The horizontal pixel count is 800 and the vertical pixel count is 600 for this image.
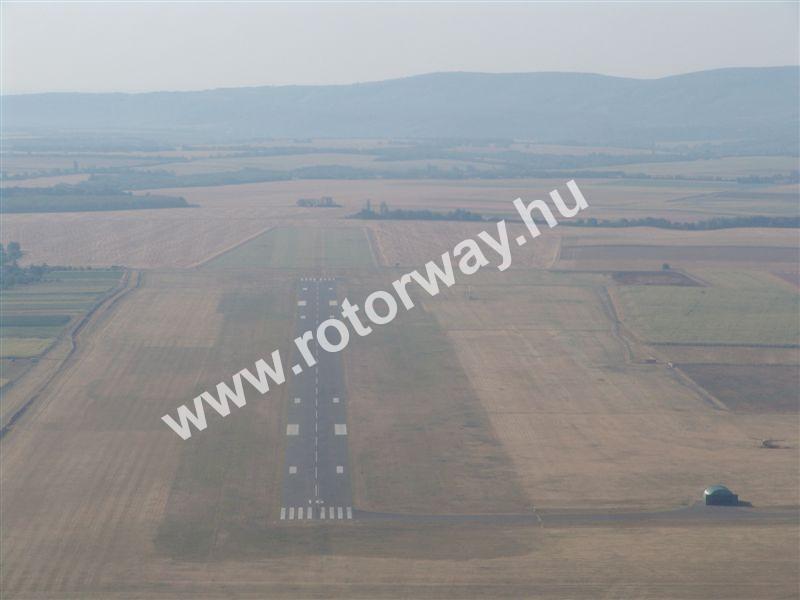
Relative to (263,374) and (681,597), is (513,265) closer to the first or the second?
(263,374)

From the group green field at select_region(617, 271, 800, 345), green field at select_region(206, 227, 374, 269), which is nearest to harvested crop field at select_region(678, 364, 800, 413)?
green field at select_region(617, 271, 800, 345)

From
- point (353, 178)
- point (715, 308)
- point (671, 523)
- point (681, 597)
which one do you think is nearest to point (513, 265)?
point (715, 308)

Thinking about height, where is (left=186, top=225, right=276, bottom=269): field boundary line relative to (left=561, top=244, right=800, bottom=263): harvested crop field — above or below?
above

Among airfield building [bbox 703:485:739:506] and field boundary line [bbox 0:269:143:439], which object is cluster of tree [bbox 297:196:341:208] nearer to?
field boundary line [bbox 0:269:143:439]

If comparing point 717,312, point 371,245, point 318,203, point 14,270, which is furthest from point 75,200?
point 717,312

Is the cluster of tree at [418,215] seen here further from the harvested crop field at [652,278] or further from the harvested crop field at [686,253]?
the harvested crop field at [652,278]

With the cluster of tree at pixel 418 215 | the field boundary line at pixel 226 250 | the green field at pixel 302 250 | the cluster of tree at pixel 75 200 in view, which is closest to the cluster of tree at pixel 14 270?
the field boundary line at pixel 226 250

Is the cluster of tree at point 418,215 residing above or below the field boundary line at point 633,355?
above
